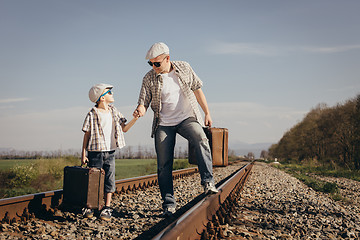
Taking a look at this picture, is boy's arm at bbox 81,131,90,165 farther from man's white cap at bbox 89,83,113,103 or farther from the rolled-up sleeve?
the rolled-up sleeve

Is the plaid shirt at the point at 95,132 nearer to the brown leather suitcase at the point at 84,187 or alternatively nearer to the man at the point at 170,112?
the brown leather suitcase at the point at 84,187

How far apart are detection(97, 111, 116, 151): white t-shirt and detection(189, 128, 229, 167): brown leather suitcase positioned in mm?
1027

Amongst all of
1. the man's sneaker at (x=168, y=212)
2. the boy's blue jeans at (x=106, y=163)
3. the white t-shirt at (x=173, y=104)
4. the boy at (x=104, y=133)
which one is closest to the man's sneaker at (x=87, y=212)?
the boy at (x=104, y=133)

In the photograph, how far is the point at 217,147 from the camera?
4.13m

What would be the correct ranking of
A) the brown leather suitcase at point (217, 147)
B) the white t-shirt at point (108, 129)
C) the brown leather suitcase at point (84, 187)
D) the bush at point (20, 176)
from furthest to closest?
the bush at point (20, 176)
the brown leather suitcase at point (217, 147)
the white t-shirt at point (108, 129)
the brown leather suitcase at point (84, 187)

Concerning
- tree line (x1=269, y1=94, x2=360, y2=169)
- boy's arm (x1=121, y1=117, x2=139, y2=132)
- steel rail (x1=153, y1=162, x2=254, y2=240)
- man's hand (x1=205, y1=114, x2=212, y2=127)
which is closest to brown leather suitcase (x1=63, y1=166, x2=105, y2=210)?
boy's arm (x1=121, y1=117, x2=139, y2=132)

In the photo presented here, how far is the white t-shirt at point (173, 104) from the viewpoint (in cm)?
380

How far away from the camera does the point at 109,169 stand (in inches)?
157

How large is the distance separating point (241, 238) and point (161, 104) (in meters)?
1.86

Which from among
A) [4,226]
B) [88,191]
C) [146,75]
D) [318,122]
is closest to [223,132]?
[146,75]

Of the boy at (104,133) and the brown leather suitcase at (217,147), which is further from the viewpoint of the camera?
the brown leather suitcase at (217,147)

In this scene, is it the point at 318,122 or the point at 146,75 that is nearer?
the point at 146,75

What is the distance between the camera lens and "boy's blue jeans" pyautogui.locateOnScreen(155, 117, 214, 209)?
3.67 metres

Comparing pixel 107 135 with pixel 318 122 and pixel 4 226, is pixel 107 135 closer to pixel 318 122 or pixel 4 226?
pixel 4 226
